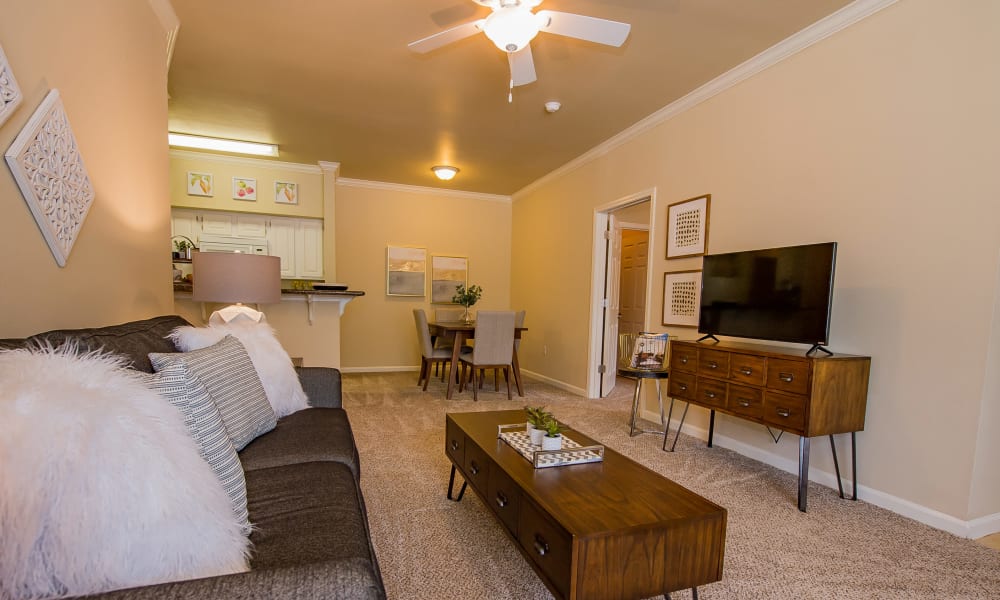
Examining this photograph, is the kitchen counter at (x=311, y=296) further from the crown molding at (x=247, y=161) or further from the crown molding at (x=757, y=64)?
the crown molding at (x=757, y=64)

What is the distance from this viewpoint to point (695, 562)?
1207 millimetres

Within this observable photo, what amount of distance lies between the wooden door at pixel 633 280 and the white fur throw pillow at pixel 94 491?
6.09 m

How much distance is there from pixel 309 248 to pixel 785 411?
5.18 metres

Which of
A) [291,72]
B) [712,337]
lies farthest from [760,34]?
[291,72]

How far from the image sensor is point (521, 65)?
2.30 m

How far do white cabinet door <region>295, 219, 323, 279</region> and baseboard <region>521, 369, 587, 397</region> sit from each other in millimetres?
3026

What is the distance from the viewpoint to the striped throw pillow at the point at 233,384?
4.33 ft

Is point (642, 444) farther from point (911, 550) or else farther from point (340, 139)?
point (340, 139)

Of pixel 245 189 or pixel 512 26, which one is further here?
pixel 245 189

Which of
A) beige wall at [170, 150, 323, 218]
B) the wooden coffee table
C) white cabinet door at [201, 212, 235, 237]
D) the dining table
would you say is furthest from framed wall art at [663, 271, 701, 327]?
white cabinet door at [201, 212, 235, 237]

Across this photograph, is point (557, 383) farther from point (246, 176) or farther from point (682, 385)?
point (246, 176)

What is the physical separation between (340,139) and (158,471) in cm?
414

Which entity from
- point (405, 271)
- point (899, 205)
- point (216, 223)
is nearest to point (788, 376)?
point (899, 205)

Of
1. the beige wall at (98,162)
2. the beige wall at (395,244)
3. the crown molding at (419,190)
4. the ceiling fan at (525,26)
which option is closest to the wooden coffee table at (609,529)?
the beige wall at (98,162)
